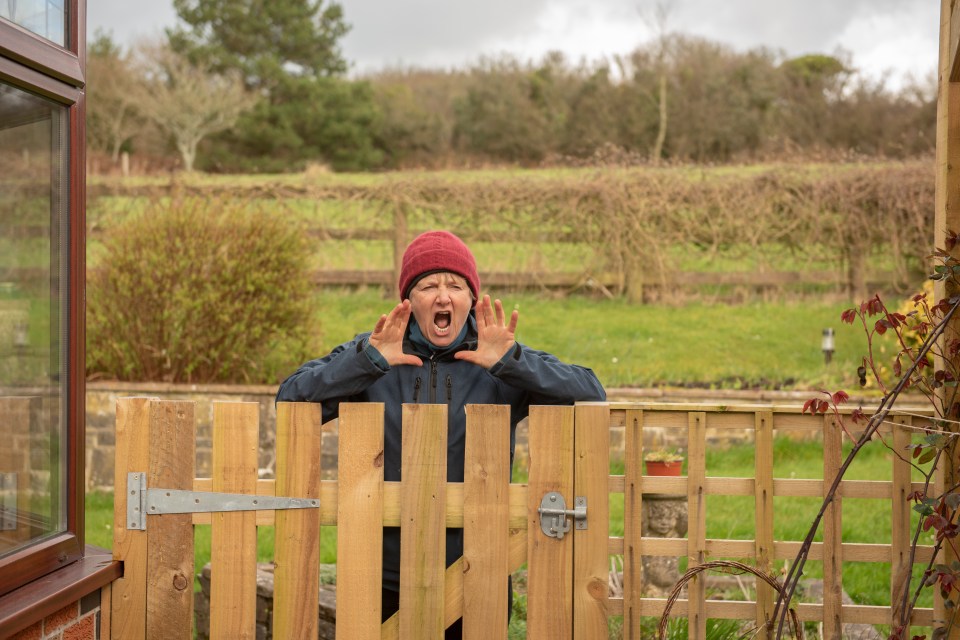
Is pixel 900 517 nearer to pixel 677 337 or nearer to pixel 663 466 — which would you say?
pixel 663 466

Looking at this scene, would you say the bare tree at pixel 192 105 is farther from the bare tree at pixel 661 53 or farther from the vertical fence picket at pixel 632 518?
the vertical fence picket at pixel 632 518

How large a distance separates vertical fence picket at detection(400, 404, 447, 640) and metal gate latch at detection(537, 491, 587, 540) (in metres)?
0.26

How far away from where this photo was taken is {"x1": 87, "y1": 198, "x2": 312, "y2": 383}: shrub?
8.11 meters

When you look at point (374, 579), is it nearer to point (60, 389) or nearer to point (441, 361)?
point (441, 361)

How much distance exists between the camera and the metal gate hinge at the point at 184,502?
248cm

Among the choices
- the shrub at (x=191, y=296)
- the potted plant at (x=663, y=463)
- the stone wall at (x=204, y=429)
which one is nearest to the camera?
the potted plant at (x=663, y=463)

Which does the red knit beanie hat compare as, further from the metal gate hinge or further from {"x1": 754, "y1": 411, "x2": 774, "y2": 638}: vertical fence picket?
{"x1": 754, "y1": 411, "x2": 774, "y2": 638}: vertical fence picket

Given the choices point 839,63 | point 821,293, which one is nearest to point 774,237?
point 821,293

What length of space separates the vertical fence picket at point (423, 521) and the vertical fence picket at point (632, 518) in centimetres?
129

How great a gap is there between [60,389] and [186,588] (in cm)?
62

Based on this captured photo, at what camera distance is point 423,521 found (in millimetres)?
2482

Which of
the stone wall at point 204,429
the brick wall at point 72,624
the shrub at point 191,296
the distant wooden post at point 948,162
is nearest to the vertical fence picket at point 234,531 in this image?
the brick wall at point 72,624

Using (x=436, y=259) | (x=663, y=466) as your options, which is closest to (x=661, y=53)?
(x=663, y=466)

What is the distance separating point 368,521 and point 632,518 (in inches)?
60.7
